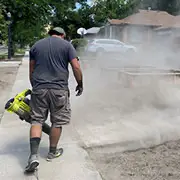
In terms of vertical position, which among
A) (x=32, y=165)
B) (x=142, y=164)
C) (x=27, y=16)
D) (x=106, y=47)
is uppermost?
(x=27, y=16)

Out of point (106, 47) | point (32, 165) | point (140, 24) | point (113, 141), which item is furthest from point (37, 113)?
point (140, 24)

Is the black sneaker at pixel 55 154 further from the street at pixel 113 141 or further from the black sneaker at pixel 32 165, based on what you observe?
the black sneaker at pixel 32 165

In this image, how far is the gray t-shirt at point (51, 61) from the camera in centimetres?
325

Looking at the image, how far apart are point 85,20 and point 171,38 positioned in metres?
37.2

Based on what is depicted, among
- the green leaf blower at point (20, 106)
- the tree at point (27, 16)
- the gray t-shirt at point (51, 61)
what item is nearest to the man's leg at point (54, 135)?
the green leaf blower at point (20, 106)

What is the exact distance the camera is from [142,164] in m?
3.33

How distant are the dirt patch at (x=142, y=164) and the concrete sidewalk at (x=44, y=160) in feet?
0.53

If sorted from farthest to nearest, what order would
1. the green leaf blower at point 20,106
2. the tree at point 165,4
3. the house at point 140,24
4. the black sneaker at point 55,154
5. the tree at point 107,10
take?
the tree at point 107,10, the house at point 140,24, the tree at point 165,4, the black sneaker at point 55,154, the green leaf blower at point 20,106

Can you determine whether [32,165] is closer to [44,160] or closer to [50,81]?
[44,160]

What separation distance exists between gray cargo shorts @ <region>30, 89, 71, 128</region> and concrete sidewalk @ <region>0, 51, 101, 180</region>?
48cm

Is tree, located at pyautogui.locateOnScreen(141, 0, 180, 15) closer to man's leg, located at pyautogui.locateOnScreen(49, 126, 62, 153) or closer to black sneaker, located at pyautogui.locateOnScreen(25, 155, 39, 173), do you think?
man's leg, located at pyautogui.locateOnScreen(49, 126, 62, 153)

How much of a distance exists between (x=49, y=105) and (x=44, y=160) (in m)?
0.67

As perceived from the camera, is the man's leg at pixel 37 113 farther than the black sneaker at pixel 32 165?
Yes

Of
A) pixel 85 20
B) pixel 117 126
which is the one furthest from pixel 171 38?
pixel 85 20
